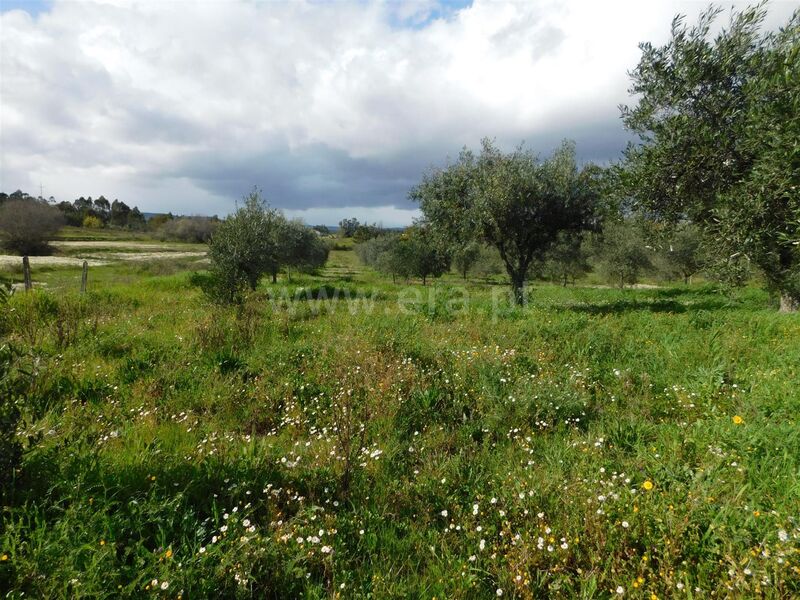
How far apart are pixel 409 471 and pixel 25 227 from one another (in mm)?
74599

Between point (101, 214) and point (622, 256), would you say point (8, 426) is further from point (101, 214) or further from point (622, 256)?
point (101, 214)

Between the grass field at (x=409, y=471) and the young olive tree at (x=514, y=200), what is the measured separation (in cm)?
728

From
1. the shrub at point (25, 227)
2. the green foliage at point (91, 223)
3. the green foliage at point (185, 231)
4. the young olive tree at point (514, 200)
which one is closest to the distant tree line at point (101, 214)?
the green foliage at point (91, 223)

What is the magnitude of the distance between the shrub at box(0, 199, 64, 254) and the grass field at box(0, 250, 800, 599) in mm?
65469

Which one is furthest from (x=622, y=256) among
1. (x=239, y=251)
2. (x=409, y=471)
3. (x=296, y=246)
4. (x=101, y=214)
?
(x=101, y=214)

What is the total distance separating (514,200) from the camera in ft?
45.2

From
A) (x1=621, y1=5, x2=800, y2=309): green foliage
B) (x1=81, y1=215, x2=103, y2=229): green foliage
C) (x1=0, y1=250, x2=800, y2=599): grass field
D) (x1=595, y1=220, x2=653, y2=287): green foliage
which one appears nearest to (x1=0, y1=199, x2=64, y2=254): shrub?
(x1=81, y1=215, x2=103, y2=229): green foliage

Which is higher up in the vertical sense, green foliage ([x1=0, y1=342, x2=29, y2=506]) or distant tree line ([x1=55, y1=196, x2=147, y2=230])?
distant tree line ([x1=55, y1=196, x2=147, y2=230])

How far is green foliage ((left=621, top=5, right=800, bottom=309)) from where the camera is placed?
20.9 ft

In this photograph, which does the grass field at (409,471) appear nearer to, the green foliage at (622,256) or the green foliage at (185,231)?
the green foliage at (622,256)

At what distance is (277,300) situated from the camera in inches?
604

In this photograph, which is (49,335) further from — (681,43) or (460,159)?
(681,43)

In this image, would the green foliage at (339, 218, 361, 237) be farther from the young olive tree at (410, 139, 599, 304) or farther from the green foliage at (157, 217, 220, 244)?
the young olive tree at (410, 139, 599, 304)

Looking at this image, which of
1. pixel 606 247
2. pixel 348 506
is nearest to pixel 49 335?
pixel 348 506
